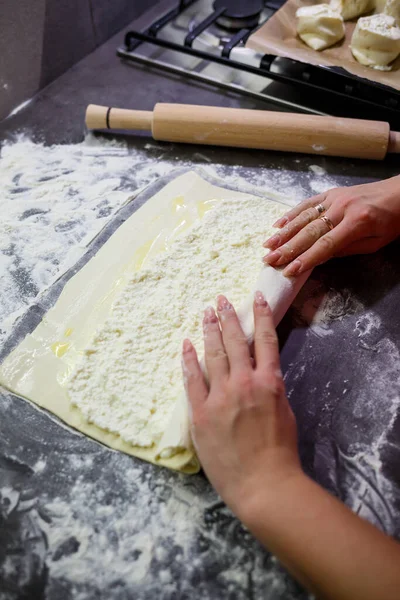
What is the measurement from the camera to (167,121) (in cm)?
169

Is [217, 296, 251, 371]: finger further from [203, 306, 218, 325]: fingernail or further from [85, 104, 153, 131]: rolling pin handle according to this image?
[85, 104, 153, 131]: rolling pin handle

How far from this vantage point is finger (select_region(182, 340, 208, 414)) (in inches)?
38.2

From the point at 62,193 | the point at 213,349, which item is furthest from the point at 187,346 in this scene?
the point at 62,193

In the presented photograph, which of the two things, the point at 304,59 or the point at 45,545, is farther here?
the point at 304,59

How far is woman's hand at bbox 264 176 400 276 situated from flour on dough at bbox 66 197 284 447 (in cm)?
8

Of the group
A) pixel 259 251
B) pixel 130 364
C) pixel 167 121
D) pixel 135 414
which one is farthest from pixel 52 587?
pixel 167 121

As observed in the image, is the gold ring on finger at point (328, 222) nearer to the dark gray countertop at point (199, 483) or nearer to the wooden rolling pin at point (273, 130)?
the dark gray countertop at point (199, 483)

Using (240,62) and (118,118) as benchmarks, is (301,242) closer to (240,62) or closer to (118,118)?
(118,118)

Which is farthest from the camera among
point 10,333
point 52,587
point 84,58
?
point 84,58

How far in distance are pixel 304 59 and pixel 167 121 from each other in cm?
63

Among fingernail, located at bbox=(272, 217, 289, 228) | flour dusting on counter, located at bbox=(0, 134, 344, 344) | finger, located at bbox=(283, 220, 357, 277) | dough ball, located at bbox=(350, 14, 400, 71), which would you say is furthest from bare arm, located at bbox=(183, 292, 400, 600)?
dough ball, located at bbox=(350, 14, 400, 71)

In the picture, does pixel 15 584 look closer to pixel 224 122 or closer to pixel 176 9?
pixel 224 122

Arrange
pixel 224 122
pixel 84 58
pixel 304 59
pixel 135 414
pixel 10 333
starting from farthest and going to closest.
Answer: pixel 84 58
pixel 304 59
pixel 224 122
pixel 10 333
pixel 135 414

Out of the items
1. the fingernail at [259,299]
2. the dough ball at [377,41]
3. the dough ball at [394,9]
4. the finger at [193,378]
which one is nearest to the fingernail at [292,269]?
the fingernail at [259,299]
